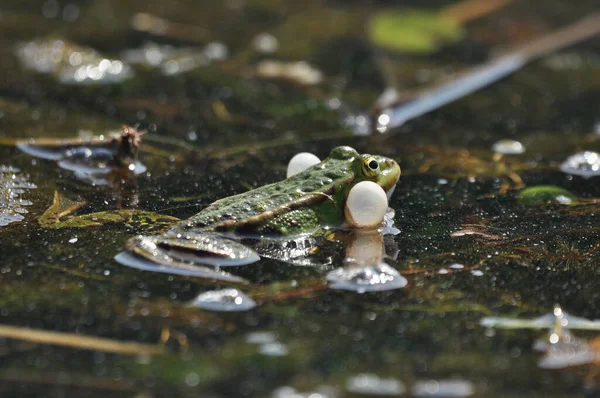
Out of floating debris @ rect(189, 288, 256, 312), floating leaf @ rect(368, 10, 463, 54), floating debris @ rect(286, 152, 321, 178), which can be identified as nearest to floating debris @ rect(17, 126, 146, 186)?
floating debris @ rect(286, 152, 321, 178)

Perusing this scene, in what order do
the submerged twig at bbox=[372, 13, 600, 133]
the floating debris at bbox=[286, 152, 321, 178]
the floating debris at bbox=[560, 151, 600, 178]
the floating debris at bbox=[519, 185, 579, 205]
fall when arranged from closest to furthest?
the floating debris at bbox=[286, 152, 321, 178] → the floating debris at bbox=[519, 185, 579, 205] → the floating debris at bbox=[560, 151, 600, 178] → the submerged twig at bbox=[372, 13, 600, 133]

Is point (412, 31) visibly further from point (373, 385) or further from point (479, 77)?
point (373, 385)

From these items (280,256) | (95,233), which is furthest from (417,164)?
(95,233)

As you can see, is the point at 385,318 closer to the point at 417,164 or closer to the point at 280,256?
the point at 280,256

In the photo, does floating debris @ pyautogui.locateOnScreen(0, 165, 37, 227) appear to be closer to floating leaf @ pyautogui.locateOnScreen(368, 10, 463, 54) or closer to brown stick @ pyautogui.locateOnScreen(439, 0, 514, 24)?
floating leaf @ pyautogui.locateOnScreen(368, 10, 463, 54)

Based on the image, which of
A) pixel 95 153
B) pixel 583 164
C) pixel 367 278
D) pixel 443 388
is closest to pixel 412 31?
pixel 583 164

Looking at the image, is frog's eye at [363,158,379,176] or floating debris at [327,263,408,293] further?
frog's eye at [363,158,379,176]

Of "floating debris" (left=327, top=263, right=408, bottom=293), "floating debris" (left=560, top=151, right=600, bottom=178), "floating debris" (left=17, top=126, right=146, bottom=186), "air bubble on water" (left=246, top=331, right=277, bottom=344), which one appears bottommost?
"air bubble on water" (left=246, top=331, right=277, bottom=344)
